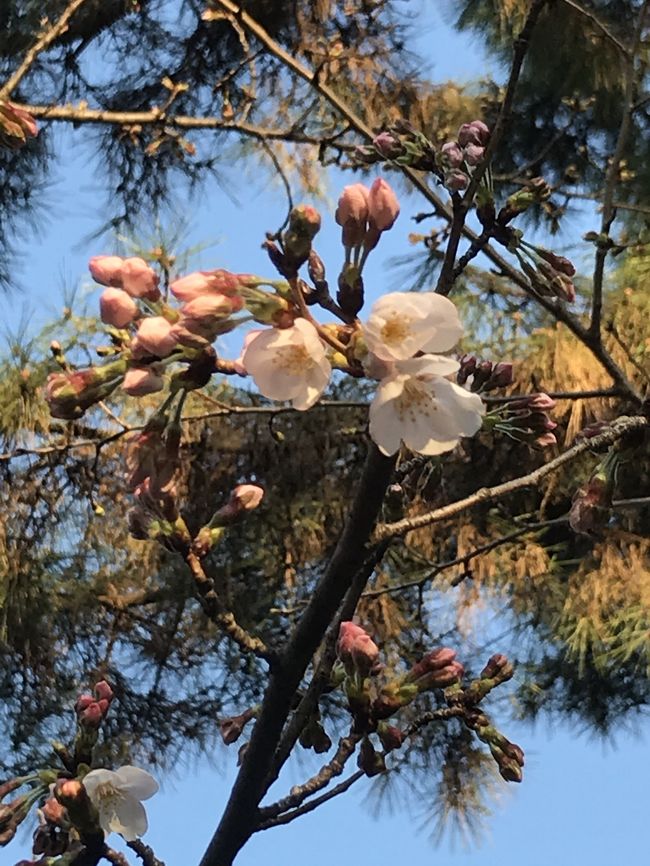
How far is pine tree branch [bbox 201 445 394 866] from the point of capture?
52 cm

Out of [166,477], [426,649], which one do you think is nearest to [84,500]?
[426,649]

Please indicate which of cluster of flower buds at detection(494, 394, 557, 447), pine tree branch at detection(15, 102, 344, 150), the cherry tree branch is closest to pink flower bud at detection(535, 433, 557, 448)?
cluster of flower buds at detection(494, 394, 557, 447)

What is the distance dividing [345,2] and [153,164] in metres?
0.59

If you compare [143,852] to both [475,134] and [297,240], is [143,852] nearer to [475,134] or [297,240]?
[297,240]

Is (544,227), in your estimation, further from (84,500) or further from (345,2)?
(84,500)

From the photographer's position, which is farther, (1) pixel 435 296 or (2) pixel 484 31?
(2) pixel 484 31

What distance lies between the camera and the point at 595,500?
0.69m

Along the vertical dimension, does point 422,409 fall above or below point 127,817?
above

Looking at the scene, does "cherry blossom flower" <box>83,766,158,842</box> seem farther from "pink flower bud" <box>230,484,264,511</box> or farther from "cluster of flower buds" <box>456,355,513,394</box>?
"cluster of flower buds" <box>456,355,513,394</box>

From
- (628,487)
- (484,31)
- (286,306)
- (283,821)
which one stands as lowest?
(283,821)

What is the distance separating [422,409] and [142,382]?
14cm

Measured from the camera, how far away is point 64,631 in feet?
6.17

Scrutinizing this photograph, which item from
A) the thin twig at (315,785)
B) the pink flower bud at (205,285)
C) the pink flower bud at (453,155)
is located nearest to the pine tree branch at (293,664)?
the thin twig at (315,785)

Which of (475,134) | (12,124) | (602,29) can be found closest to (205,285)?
(475,134)
